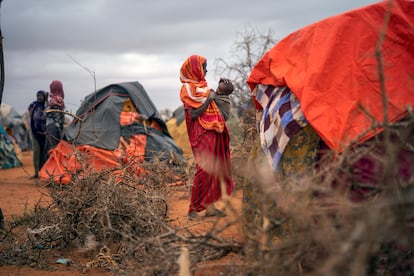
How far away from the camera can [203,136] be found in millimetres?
5801

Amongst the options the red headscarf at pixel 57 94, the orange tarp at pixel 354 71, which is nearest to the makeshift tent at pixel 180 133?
the red headscarf at pixel 57 94

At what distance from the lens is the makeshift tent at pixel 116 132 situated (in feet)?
29.8

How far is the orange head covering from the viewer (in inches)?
228

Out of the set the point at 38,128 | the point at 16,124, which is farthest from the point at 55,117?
the point at 16,124

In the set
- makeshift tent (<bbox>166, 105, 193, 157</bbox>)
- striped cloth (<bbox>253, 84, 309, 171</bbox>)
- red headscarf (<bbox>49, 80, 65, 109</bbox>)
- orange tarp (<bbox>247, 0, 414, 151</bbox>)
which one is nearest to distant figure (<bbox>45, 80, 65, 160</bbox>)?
red headscarf (<bbox>49, 80, 65, 109</bbox>)

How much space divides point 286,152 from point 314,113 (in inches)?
15.4

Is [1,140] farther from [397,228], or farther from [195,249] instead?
[397,228]

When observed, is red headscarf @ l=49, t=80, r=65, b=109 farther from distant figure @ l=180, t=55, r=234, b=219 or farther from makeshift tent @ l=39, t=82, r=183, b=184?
distant figure @ l=180, t=55, r=234, b=219

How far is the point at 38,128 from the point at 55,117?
2.25ft

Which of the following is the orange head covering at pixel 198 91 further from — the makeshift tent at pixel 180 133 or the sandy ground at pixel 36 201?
the makeshift tent at pixel 180 133

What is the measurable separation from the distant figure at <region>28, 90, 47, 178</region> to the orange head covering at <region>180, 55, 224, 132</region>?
5.33m

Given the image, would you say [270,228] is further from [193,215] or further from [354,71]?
[193,215]

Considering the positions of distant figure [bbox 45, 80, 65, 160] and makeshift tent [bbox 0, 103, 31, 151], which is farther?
makeshift tent [bbox 0, 103, 31, 151]

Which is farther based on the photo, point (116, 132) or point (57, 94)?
point (57, 94)
